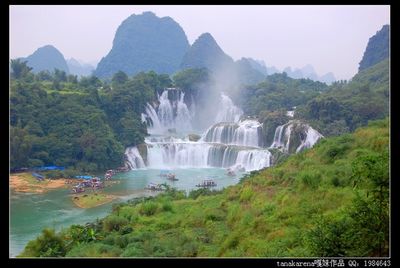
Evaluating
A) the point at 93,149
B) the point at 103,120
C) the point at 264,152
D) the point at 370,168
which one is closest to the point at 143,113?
the point at 103,120

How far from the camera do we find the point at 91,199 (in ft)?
42.0

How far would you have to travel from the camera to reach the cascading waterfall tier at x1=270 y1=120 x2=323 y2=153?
1783 centimetres

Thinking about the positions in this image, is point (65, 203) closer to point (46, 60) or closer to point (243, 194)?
point (243, 194)

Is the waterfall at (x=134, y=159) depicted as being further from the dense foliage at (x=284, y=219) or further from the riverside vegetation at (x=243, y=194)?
the dense foliage at (x=284, y=219)

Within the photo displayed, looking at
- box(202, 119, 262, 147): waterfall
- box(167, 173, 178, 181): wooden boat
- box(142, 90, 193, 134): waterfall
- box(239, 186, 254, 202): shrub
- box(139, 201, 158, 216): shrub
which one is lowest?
box(167, 173, 178, 181): wooden boat

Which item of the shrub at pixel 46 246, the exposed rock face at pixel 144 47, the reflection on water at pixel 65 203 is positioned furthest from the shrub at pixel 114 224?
the exposed rock face at pixel 144 47

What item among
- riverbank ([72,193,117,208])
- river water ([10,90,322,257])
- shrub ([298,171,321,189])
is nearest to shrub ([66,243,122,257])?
shrub ([298,171,321,189])

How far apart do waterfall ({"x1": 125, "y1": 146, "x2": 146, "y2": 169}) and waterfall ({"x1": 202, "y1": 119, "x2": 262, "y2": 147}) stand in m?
3.69

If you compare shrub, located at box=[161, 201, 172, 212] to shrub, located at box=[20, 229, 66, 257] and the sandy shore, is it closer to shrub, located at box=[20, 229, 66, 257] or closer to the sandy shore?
shrub, located at box=[20, 229, 66, 257]

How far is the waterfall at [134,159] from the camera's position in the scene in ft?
64.1

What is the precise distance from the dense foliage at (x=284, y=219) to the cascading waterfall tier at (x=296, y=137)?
348 inches

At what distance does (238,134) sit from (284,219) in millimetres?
15056

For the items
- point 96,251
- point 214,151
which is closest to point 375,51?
point 214,151
